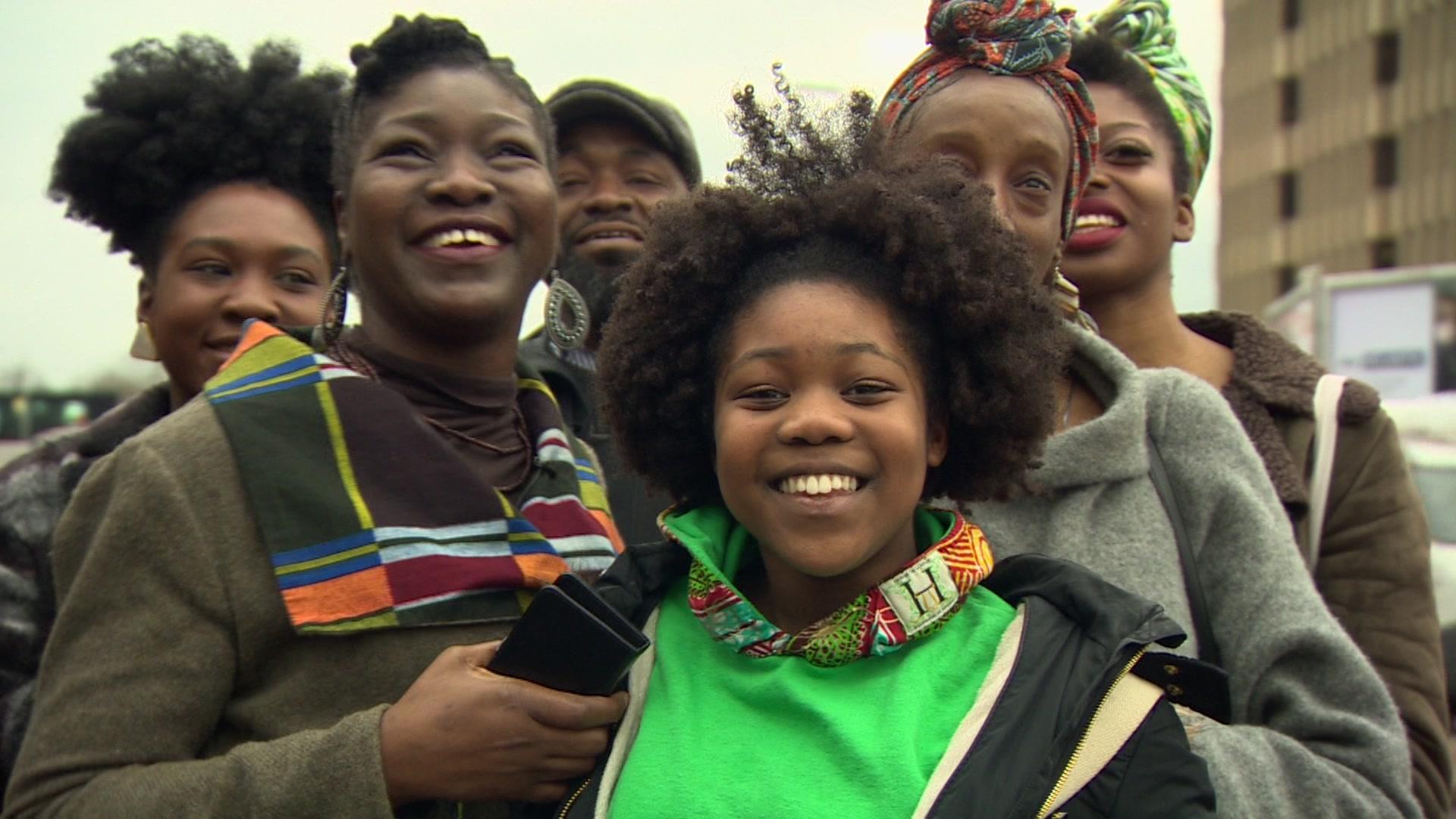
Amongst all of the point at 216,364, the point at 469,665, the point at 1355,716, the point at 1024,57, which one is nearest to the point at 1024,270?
the point at 1024,57

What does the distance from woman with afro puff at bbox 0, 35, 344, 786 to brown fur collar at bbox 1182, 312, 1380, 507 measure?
2.01 metres

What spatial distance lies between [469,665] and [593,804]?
27 cm

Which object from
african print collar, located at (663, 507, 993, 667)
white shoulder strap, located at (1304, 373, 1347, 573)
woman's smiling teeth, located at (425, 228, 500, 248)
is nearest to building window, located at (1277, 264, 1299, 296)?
white shoulder strap, located at (1304, 373, 1347, 573)

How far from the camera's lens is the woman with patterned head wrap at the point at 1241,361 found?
2.48 meters

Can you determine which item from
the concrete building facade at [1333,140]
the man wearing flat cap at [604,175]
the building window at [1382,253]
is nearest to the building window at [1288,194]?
the concrete building facade at [1333,140]

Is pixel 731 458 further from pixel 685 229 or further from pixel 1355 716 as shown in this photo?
pixel 1355 716

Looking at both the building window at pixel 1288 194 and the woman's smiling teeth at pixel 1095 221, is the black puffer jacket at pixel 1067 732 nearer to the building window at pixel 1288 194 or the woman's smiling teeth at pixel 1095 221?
the woman's smiling teeth at pixel 1095 221

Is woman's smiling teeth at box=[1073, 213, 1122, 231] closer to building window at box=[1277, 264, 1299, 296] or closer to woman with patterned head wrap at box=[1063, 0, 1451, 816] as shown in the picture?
woman with patterned head wrap at box=[1063, 0, 1451, 816]

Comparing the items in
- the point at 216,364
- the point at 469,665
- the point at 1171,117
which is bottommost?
the point at 469,665

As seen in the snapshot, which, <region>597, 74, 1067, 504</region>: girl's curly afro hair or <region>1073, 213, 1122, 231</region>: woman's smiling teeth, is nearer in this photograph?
<region>597, 74, 1067, 504</region>: girl's curly afro hair

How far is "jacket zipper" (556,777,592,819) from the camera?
6.55ft

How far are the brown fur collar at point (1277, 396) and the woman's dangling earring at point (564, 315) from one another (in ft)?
4.52

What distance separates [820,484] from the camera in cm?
207

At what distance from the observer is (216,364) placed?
3.12 metres
